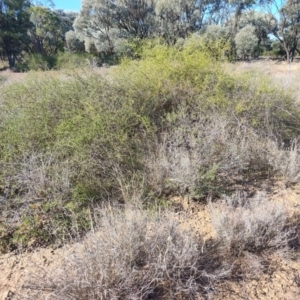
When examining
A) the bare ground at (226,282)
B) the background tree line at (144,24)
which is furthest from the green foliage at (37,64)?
the bare ground at (226,282)

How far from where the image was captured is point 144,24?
23.4 metres

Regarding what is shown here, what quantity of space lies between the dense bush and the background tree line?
17.5 metres

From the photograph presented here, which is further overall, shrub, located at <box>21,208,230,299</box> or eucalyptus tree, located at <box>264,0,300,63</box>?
eucalyptus tree, located at <box>264,0,300,63</box>

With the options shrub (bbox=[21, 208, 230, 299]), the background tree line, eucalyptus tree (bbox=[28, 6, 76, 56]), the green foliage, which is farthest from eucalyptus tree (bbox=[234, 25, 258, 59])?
shrub (bbox=[21, 208, 230, 299])

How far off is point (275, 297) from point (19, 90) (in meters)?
4.14

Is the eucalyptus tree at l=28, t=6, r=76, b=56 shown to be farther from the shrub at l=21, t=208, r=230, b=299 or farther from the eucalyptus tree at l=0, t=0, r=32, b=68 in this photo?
the shrub at l=21, t=208, r=230, b=299

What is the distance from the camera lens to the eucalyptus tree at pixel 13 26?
22891 mm

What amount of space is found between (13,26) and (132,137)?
91.0ft

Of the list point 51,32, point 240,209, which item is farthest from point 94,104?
point 51,32

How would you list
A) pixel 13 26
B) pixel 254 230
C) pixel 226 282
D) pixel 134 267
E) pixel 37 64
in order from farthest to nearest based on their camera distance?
pixel 13 26, pixel 37 64, pixel 254 230, pixel 226 282, pixel 134 267

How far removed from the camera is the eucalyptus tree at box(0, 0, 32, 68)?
2289cm

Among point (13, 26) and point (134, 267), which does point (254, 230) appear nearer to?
point (134, 267)

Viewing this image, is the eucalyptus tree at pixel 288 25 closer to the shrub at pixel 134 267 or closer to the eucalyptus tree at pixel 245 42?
the eucalyptus tree at pixel 245 42

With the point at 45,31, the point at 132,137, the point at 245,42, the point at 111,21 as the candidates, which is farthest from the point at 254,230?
the point at 45,31
